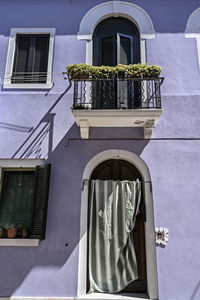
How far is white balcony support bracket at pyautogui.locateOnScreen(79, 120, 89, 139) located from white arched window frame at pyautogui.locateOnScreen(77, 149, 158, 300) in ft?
1.86

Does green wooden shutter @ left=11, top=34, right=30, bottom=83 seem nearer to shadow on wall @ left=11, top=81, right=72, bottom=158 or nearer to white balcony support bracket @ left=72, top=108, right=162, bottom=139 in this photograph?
shadow on wall @ left=11, top=81, right=72, bottom=158

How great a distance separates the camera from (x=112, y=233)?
16.9 ft

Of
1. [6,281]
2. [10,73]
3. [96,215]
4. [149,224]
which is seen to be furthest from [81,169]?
[10,73]

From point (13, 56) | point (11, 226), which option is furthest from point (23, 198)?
point (13, 56)

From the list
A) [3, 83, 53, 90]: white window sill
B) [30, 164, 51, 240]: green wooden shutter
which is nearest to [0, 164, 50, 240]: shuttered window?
[30, 164, 51, 240]: green wooden shutter

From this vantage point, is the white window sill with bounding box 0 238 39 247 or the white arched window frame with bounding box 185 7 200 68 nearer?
the white window sill with bounding box 0 238 39 247

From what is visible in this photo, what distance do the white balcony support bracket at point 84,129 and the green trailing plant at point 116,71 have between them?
1.08 metres

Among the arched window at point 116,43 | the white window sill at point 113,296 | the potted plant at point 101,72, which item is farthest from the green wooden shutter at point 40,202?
the arched window at point 116,43

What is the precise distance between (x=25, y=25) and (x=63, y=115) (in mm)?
2998

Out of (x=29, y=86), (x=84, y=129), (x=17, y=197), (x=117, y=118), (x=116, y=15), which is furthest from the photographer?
(x=116, y=15)

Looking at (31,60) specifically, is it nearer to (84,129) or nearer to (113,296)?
(84,129)

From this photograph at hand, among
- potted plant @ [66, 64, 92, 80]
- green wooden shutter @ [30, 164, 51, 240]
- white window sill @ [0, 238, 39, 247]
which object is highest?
potted plant @ [66, 64, 92, 80]

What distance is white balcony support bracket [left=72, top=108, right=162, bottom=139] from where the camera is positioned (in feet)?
16.8

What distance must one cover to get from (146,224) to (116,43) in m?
4.72
